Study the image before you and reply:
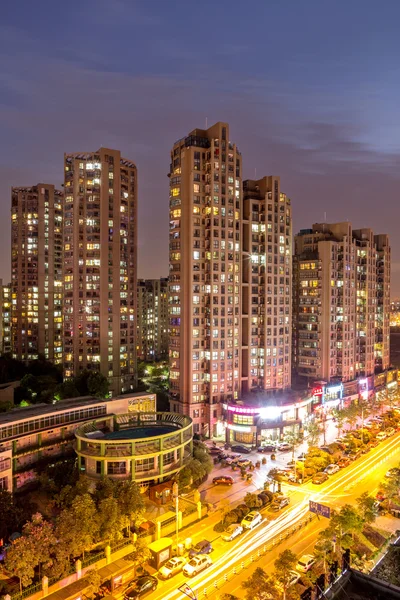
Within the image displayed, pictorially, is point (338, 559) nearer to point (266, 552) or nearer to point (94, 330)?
point (266, 552)

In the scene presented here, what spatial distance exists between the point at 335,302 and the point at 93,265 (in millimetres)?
58703

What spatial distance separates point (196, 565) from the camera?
42.0 meters

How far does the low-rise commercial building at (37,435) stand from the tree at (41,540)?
1277cm

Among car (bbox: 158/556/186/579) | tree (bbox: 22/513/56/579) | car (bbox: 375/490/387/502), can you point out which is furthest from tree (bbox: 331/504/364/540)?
tree (bbox: 22/513/56/579)

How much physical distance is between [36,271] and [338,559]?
128001 mm

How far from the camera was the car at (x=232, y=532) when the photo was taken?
154 feet

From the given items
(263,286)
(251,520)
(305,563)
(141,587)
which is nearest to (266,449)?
(251,520)

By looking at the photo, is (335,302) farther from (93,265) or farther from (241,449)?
(93,265)

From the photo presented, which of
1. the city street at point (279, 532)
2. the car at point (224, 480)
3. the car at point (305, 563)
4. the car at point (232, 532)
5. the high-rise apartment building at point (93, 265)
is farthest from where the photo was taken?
the high-rise apartment building at point (93, 265)

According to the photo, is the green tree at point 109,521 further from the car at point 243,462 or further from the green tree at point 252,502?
the car at point 243,462

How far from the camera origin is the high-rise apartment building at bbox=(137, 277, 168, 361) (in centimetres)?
16670

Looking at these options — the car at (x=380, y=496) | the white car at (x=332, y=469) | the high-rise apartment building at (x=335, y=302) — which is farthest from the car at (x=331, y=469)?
the high-rise apartment building at (x=335, y=302)

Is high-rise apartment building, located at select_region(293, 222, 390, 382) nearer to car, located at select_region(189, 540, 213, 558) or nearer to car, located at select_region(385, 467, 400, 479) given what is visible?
car, located at select_region(385, 467, 400, 479)

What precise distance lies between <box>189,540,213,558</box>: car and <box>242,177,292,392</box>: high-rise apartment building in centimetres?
4684
